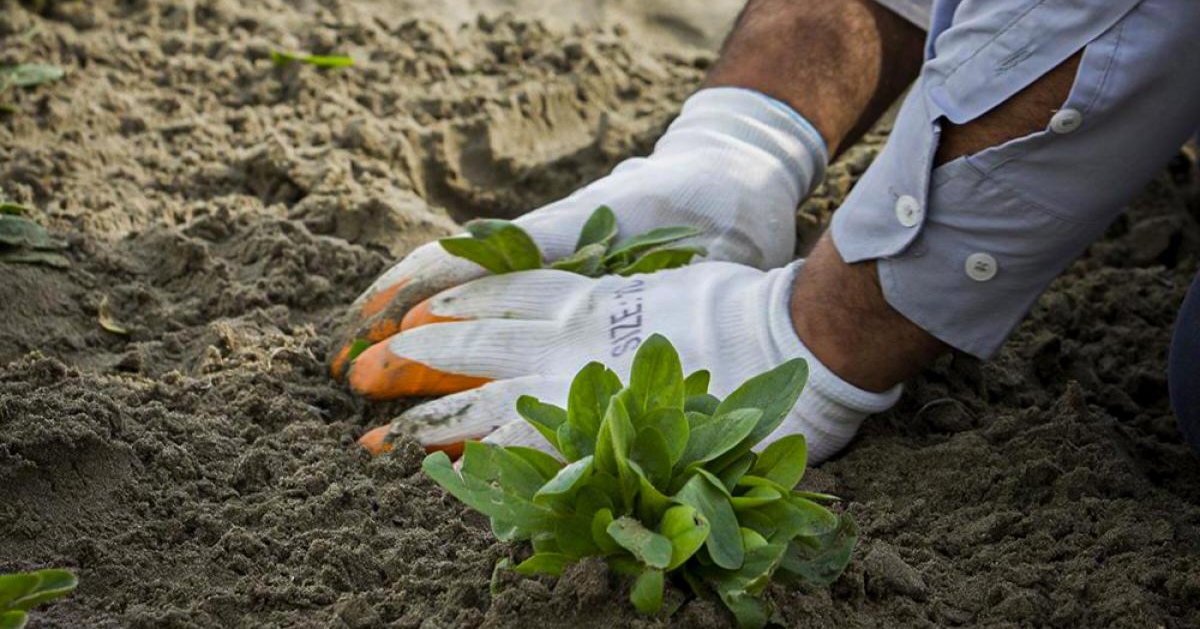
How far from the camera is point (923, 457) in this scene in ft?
6.37

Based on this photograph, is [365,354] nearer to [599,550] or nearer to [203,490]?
[203,490]

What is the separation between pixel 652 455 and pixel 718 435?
8 cm

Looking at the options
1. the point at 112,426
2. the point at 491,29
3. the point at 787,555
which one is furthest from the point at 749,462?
the point at 491,29

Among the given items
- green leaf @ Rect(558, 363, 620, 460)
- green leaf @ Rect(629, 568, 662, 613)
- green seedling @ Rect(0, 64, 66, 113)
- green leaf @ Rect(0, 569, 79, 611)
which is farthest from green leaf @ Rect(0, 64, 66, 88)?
green leaf @ Rect(629, 568, 662, 613)

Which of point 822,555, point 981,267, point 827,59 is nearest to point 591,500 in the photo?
point 822,555

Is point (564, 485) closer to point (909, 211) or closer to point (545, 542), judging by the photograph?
point (545, 542)

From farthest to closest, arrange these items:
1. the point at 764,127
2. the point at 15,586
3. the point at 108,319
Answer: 1. the point at 764,127
2. the point at 108,319
3. the point at 15,586

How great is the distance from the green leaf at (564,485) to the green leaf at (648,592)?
0.12 m

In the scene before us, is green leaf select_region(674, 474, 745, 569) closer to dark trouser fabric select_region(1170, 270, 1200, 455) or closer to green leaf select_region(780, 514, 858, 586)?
green leaf select_region(780, 514, 858, 586)

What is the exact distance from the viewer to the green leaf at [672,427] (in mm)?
1510

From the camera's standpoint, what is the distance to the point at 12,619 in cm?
141

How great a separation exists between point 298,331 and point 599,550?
0.91 m

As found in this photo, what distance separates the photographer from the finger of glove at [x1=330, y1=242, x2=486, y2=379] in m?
2.15

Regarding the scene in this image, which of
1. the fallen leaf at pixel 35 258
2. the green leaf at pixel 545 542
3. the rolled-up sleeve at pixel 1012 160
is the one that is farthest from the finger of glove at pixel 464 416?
the fallen leaf at pixel 35 258
